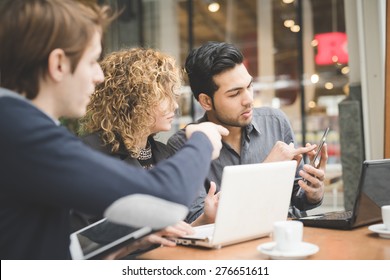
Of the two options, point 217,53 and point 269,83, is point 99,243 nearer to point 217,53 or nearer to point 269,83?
point 217,53

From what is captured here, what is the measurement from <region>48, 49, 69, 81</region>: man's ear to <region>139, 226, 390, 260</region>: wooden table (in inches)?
23.2

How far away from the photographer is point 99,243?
4.40 feet

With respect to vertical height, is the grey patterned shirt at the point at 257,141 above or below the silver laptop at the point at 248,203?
above

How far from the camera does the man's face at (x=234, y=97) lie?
236cm

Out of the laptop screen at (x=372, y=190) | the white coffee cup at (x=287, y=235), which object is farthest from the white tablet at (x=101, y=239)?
the laptop screen at (x=372, y=190)

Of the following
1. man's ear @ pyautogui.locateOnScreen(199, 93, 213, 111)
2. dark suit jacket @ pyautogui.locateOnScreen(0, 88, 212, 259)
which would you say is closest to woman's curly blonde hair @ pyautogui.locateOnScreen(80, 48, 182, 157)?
man's ear @ pyautogui.locateOnScreen(199, 93, 213, 111)

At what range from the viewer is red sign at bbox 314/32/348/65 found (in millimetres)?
7027

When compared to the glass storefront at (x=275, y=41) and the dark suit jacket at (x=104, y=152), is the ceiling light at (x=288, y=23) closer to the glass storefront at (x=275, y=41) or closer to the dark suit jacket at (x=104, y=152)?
the glass storefront at (x=275, y=41)

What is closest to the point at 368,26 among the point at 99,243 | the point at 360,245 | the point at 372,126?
the point at 372,126

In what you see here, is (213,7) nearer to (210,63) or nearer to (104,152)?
(210,63)

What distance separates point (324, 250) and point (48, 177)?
0.81 m

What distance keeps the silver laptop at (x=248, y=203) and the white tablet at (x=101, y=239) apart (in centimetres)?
24

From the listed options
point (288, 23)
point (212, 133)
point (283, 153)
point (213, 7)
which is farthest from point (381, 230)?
point (213, 7)

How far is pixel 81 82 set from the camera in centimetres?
110
